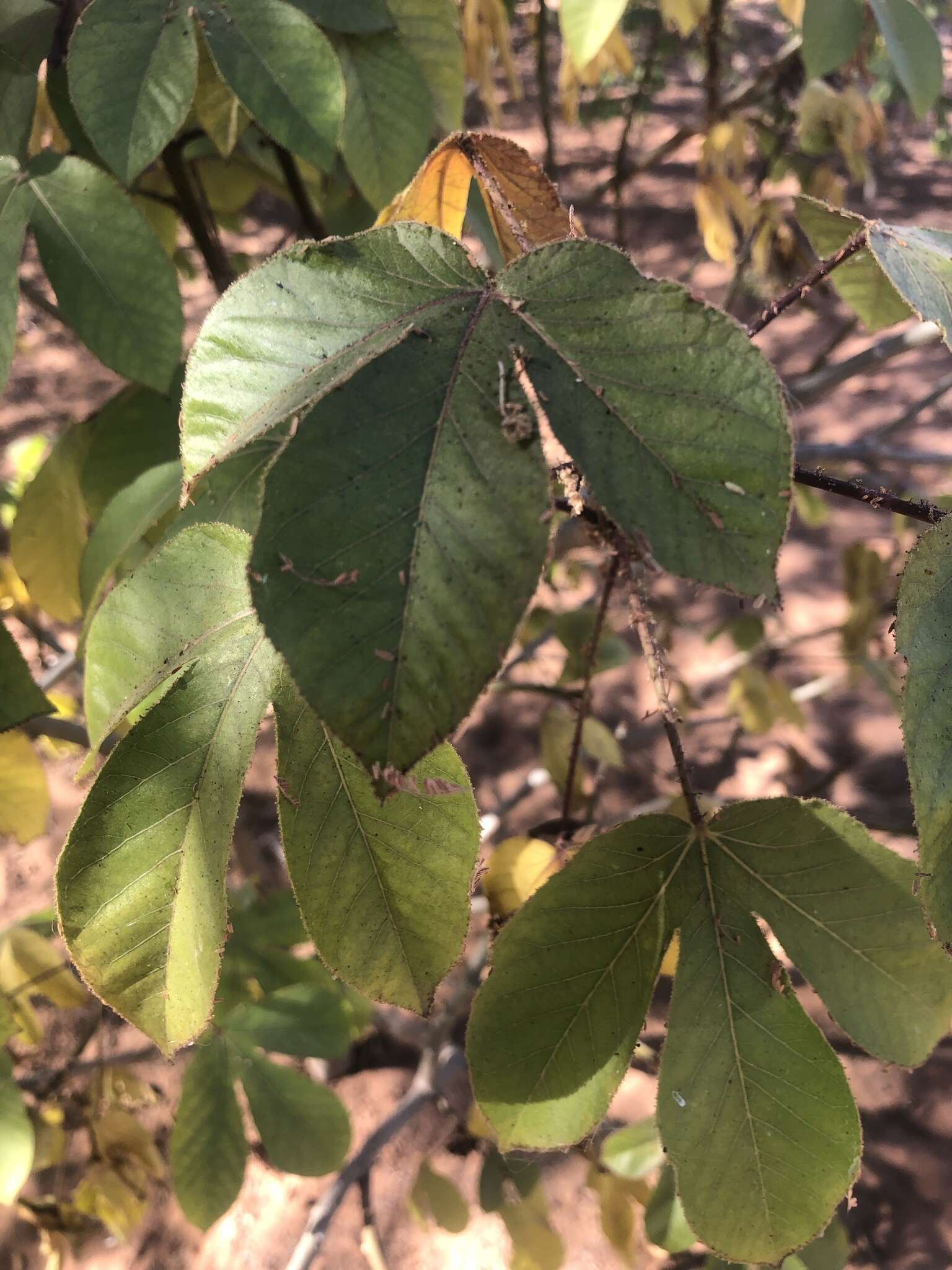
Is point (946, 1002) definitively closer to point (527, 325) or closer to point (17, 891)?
point (527, 325)

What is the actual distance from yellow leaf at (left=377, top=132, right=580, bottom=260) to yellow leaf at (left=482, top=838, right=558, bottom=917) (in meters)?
0.45

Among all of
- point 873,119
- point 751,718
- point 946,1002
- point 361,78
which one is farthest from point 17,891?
point 873,119

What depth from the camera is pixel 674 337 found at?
376 millimetres

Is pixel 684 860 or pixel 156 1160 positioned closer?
pixel 684 860

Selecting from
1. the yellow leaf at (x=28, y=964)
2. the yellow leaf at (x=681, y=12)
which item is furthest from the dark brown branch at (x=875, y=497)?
the yellow leaf at (x=681, y=12)

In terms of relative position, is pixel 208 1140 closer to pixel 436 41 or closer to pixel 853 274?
pixel 853 274

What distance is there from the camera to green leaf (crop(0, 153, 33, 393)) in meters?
0.64

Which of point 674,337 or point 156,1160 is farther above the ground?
point 674,337

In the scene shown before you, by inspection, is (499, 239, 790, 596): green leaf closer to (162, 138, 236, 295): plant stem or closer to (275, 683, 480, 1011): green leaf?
(275, 683, 480, 1011): green leaf

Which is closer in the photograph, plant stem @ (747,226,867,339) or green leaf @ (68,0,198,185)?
plant stem @ (747,226,867,339)

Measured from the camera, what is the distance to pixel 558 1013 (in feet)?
1.75

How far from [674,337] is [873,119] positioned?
1753 millimetres

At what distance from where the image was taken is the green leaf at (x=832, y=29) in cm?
94

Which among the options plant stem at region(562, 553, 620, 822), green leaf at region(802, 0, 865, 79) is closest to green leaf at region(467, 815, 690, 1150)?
plant stem at region(562, 553, 620, 822)
